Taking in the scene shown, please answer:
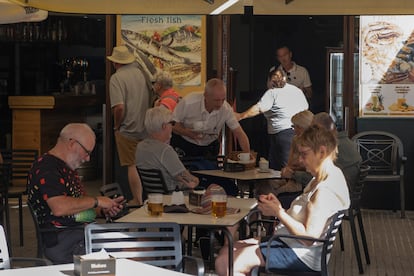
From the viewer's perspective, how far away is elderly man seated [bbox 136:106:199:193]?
8023 mm

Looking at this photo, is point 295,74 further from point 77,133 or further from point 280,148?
point 77,133

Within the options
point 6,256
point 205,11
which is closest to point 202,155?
point 205,11

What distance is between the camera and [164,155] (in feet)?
26.4

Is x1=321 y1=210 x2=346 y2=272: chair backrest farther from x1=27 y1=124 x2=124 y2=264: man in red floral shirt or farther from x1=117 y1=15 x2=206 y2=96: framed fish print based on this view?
x1=117 y1=15 x2=206 y2=96: framed fish print

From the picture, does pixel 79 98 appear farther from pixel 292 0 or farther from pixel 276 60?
pixel 292 0

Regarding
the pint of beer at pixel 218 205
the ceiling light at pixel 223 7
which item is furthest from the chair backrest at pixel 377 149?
the pint of beer at pixel 218 205

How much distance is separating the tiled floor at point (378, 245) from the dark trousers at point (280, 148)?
1.14 m

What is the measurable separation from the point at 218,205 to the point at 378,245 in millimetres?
3818

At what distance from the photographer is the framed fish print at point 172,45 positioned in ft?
38.6

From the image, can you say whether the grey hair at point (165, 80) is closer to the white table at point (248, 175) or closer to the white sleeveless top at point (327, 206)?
the white table at point (248, 175)

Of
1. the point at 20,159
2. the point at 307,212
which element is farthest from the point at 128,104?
the point at 307,212

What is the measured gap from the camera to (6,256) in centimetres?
494

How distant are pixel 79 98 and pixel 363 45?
457cm

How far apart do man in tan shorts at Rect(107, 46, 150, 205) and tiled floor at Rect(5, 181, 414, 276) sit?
52.0 inches
